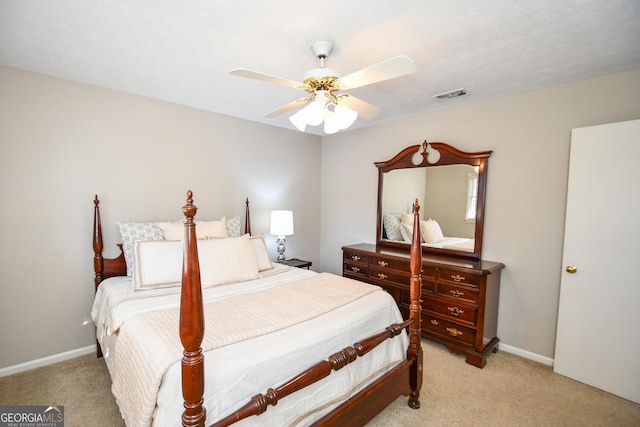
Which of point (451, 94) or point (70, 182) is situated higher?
point (451, 94)

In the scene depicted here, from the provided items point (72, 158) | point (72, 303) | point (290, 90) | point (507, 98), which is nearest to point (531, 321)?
point (507, 98)

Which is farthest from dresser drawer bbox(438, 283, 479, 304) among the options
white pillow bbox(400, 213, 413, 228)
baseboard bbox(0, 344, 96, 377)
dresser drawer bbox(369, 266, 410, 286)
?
baseboard bbox(0, 344, 96, 377)

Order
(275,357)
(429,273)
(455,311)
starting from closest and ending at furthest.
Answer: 1. (275,357)
2. (455,311)
3. (429,273)

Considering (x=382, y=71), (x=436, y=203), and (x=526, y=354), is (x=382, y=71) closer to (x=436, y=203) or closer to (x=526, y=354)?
(x=436, y=203)

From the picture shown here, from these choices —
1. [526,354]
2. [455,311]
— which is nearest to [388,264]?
[455,311]

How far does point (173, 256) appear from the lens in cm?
236

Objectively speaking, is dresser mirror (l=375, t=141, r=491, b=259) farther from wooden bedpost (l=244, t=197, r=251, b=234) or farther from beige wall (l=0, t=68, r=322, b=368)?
beige wall (l=0, t=68, r=322, b=368)

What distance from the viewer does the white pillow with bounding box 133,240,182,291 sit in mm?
2236

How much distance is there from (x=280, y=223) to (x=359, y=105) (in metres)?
1.97

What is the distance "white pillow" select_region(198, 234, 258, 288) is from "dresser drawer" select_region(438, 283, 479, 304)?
179 cm

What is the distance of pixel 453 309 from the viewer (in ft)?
8.86

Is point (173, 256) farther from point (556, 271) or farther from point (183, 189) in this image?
point (556, 271)

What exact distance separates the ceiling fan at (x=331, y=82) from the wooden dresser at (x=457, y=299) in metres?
1.66

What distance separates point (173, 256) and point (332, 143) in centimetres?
287
